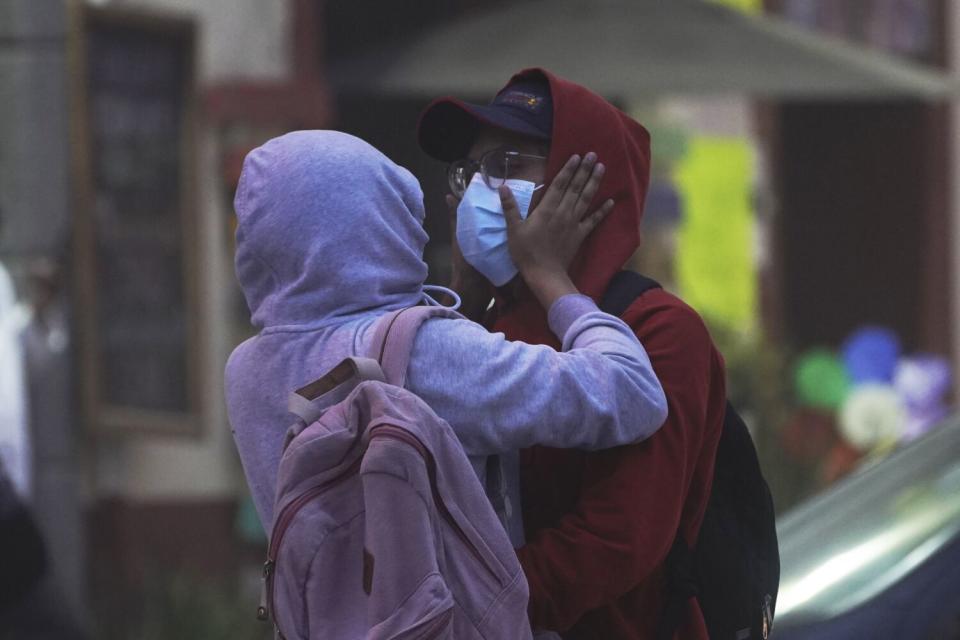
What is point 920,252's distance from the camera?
35.1 ft

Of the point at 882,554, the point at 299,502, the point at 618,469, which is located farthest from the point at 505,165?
the point at 882,554

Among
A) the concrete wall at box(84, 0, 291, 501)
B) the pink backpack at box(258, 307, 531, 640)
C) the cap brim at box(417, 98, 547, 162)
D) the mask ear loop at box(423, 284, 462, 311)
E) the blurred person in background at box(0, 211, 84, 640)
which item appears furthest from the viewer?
the concrete wall at box(84, 0, 291, 501)

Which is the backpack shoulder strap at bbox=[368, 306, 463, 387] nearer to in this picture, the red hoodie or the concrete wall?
the red hoodie

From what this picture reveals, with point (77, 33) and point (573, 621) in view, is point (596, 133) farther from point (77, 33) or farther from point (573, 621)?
point (77, 33)

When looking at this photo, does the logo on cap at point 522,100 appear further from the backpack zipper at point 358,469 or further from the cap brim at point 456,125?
the backpack zipper at point 358,469

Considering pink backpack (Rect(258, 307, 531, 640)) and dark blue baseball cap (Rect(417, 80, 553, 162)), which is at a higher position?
dark blue baseball cap (Rect(417, 80, 553, 162))

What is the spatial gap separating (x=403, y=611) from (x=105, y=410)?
458 centimetres

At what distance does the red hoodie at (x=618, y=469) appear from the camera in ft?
7.04

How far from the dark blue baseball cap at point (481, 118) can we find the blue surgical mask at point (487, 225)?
81 millimetres

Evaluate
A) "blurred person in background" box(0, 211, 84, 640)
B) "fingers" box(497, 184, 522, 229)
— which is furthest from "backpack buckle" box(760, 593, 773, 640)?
"blurred person in background" box(0, 211, 84, 640)

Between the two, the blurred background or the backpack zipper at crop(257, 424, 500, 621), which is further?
the blurred background

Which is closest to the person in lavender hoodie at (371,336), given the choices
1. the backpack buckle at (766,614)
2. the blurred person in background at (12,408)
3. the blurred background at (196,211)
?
the backpack buckle at (766,614)

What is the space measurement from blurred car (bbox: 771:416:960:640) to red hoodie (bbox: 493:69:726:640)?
641mm

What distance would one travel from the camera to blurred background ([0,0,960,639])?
5.14 metres
